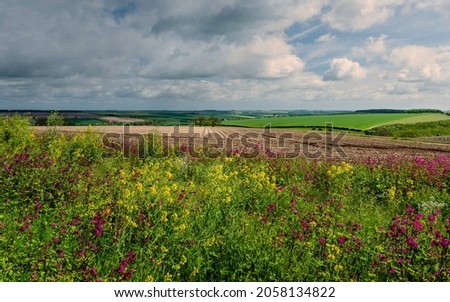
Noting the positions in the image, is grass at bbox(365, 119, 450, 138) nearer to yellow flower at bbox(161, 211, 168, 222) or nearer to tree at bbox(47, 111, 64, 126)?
tree at bbox(47, 111, 64, 126)

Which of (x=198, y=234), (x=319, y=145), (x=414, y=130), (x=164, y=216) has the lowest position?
(x=319, y=145)

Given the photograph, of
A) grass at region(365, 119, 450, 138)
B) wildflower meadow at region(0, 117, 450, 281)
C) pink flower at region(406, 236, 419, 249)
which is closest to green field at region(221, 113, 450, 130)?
grass at region(365, 119, 450, 138)

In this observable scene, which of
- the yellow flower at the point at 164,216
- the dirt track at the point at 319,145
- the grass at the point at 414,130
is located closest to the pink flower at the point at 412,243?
the yellow flower at the point at 164,216

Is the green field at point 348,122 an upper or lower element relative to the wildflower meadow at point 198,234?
upper

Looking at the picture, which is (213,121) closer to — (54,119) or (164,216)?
(54,119)

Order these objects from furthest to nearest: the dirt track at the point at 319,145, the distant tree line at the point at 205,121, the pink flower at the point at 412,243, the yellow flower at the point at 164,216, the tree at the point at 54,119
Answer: the distant tree line at the point at 205,121 → the dirt track at the point at 319,145 → the tree at the point at 54,119 → the yellow flower at the point at 164,216 → the pink flower at the point at 412,243

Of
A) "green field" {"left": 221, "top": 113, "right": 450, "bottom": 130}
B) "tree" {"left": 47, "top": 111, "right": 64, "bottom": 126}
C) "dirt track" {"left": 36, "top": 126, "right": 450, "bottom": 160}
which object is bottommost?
"dirt track" {"left": 36, "top": 126, "right": 450, "bottom": 160}

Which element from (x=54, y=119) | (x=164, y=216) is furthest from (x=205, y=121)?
(x=164, y=216)

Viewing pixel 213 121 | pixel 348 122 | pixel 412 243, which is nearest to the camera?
pixel 412 243

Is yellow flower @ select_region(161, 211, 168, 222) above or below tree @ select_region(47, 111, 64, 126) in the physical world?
below

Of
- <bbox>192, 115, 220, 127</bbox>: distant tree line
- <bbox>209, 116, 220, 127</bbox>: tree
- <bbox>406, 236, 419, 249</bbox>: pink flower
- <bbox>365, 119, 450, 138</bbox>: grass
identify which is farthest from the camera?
<bbox>209, 116, 220, 127</bbox>: tree

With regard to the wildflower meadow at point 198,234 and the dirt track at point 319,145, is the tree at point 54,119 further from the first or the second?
the wildflower meadow at point 198,234

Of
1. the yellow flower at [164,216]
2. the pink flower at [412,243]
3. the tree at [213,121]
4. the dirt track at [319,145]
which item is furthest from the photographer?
the tree at [213,121]
